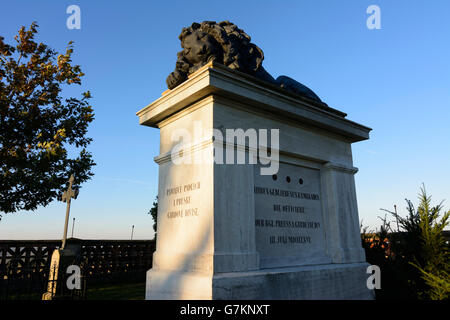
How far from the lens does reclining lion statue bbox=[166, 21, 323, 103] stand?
4.68m

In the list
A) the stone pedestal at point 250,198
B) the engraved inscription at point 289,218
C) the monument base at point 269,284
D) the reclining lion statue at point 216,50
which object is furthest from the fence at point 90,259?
the reclining lion statue at point 216,50

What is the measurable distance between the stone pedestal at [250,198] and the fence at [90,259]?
→ 7514 mm

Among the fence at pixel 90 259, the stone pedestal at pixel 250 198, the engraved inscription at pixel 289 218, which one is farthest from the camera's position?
the fence at pixel 90 259

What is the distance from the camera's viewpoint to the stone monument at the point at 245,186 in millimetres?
3824

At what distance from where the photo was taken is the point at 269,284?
386 cm

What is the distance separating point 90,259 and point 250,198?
10970 millimetres

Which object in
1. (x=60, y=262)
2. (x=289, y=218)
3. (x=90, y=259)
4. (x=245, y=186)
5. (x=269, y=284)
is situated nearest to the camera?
(x=269, y=284)

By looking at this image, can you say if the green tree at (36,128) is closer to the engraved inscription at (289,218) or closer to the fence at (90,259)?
the fence at (90,259)

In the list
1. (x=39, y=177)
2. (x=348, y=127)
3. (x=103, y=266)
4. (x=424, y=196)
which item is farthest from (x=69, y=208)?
(x=424, y=196)

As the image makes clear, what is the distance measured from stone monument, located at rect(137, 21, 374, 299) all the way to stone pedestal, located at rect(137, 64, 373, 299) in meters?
0.02

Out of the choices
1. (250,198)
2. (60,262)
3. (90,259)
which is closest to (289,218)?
(250,198)

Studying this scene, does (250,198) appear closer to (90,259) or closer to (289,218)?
(289,218)

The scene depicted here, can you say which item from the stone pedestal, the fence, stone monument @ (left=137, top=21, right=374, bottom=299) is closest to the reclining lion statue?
stone monument @ (left=137, top=21, right=374, bottom=299)
